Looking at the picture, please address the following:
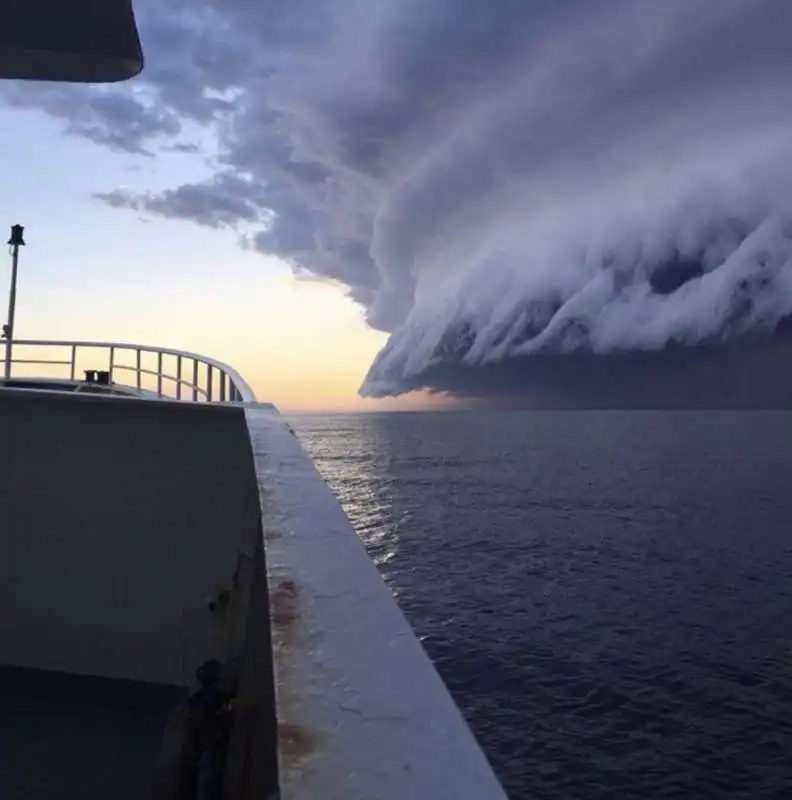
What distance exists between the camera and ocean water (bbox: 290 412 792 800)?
15992mm

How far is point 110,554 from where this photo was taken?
5703 millimetres

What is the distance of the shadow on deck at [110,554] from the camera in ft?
17.7

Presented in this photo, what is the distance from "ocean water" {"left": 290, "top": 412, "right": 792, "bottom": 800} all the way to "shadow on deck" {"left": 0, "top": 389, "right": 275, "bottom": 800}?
11889 mm

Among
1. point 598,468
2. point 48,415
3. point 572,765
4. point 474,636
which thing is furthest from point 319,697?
point 598,468

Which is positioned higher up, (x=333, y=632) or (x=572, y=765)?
(x=333, y=632)

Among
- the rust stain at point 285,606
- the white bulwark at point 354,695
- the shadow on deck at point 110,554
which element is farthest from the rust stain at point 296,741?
the shadow on deck at point 110,554

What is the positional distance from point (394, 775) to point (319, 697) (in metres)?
0.22

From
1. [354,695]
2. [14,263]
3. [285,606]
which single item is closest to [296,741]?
[354,695]

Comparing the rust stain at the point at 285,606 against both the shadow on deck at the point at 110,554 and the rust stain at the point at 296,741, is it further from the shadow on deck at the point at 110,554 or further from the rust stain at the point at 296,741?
the shadow on deck at the point at 110,554

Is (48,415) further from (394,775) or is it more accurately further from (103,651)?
(394,775)

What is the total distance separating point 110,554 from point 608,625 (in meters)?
22.6

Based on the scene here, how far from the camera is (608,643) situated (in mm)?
23000

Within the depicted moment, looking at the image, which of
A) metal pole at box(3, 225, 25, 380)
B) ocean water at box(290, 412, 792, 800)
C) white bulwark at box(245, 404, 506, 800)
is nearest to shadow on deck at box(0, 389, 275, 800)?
white bulwark at box(245, 404, 506, 800)

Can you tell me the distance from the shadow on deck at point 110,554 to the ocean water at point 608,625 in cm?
1189
